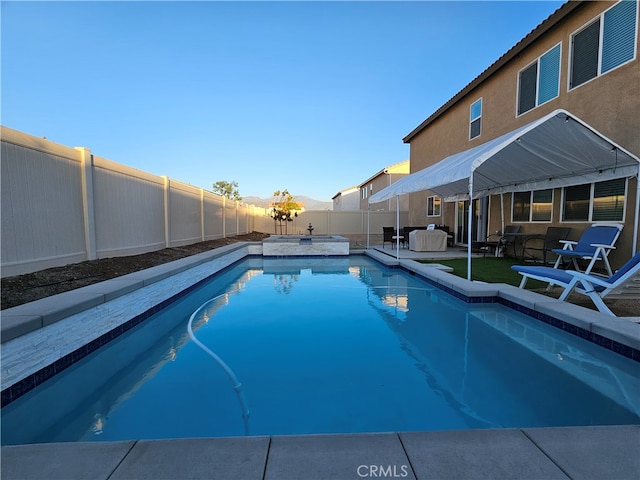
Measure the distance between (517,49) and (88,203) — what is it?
11.3 m

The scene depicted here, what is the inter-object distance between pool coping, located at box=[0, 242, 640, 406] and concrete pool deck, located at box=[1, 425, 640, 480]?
4.10ft

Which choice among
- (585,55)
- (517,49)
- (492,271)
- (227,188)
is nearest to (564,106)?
(585,55)

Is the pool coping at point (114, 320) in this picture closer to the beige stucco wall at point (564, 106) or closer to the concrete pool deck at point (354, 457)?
the concrete pool deck at point (354, 457)

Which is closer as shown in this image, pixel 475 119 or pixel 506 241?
pixel 506 241

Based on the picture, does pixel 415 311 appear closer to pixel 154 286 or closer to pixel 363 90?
pixel 154 286

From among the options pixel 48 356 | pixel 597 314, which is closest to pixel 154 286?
pixel 48 356

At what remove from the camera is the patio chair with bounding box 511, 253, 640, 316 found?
141 inches

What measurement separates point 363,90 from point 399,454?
16.4 meters

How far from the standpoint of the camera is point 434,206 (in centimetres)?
1514

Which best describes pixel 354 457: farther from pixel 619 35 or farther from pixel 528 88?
pixel 528 88

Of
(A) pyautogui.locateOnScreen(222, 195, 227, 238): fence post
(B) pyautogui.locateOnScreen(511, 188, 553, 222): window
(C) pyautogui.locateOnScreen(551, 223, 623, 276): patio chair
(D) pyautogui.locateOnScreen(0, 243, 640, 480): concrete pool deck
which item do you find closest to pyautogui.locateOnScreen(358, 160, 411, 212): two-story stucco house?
(A) pyautogui.locateOnScreen(222, 195, 227, 238): fence post

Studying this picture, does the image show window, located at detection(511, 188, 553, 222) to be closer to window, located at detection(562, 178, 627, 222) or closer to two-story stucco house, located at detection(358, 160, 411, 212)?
window, located at detection(562, 178, 627, 222)

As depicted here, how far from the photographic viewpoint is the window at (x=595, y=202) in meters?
6.38
